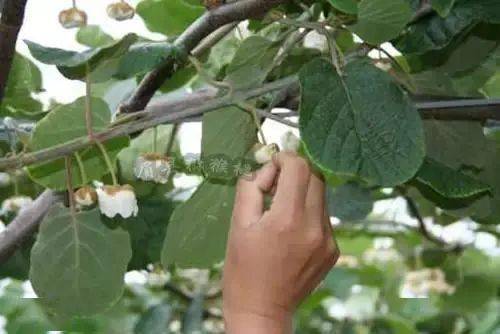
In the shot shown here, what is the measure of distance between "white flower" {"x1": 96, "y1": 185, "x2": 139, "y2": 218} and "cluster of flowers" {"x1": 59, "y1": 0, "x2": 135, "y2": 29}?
130 mm

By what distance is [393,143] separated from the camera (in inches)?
27.6

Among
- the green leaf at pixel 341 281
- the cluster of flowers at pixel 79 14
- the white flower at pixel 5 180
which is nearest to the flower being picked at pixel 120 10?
the cluster of flowers at pixel 79 14

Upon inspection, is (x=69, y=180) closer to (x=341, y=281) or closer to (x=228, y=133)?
(x=228, y=133)

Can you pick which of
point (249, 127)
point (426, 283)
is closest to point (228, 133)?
point (249, 127)

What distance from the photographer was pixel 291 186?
0.72 m

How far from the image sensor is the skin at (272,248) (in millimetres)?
722

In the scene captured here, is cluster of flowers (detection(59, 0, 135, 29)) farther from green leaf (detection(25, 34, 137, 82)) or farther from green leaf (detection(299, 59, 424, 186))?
green leaf (detection(299, 59, 424, 186))

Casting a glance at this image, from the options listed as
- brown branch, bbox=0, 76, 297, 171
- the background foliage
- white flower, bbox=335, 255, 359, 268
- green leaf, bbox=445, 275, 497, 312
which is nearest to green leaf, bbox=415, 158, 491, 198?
the background foliage

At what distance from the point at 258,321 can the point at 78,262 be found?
189 mm

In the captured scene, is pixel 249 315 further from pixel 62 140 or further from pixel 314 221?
pixel 62 140

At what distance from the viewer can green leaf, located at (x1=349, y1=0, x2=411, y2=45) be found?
73cm

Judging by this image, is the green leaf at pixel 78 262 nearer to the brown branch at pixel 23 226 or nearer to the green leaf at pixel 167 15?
the brown branch at pixel 23 226

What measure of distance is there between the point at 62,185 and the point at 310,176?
0.65ft

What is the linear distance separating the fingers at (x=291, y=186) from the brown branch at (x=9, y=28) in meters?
0.18
